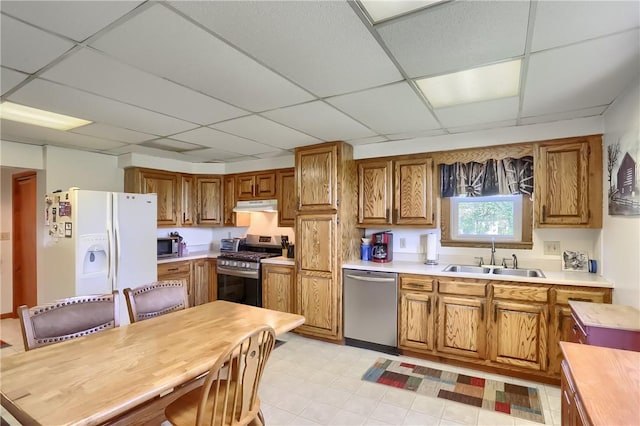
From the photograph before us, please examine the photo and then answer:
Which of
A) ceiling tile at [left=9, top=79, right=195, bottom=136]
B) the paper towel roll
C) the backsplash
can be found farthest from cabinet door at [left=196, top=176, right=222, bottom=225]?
the paper towel roll

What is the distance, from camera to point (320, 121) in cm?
288

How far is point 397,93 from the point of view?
7.45 feet

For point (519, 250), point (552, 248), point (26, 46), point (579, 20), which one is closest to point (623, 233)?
point (552, 248)

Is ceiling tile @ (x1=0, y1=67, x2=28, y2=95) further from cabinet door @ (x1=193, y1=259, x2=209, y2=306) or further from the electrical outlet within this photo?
the electrical outlet

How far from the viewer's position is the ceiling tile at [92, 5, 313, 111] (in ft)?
4.88

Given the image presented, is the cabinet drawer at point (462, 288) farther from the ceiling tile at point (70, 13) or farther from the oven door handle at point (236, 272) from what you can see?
the ceiling tile at point (70, 13)

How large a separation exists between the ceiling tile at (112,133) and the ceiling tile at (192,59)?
1.45m

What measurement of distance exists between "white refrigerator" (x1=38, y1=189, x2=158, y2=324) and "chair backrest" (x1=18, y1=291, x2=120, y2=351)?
1.33 m

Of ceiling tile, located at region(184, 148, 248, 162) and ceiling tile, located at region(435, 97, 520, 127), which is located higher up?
ceiling tile, located at region(435, 97, 520, 127)

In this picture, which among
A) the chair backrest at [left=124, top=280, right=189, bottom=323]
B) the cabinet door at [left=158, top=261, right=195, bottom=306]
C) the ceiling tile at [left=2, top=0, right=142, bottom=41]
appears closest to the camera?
the ceiling tile at [left=2, top=0, right=142, bottom=41]

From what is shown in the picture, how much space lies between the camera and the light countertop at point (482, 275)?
8.59 ft

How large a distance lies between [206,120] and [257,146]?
41.8 inches

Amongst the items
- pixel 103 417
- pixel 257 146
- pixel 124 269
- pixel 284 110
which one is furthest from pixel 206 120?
pixel 103 417

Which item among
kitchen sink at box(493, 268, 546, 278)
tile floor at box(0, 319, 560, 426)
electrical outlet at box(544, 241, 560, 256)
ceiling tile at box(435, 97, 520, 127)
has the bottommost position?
tile floor at box(0, 319, 560, 426)
